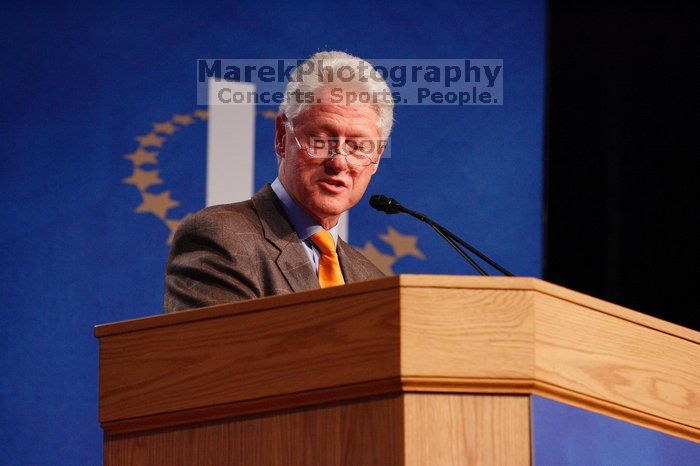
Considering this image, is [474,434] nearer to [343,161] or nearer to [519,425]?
[519,425]

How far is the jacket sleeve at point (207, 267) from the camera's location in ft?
6.79

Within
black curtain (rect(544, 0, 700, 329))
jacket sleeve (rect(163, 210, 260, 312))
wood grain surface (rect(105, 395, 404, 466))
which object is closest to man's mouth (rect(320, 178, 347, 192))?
jacket sleeve (rect(163, 210, 260, 312))

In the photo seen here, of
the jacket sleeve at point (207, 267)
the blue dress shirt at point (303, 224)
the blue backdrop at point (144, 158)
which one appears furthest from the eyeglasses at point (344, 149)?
the blue backdrop at point (144, 158)

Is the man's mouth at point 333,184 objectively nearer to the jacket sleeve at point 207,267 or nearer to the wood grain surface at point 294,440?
the jacket sleeve at point 207,267

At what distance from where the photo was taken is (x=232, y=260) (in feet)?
6.98

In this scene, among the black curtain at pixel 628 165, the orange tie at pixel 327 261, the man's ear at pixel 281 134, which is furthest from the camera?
the black curtain at pixel 628 165

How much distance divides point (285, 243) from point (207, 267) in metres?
0.22

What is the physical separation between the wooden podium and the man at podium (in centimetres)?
46

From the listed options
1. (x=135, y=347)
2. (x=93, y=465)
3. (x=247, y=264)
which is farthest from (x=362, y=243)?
(x=135, y=347)

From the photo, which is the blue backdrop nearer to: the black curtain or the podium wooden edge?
the black curtain

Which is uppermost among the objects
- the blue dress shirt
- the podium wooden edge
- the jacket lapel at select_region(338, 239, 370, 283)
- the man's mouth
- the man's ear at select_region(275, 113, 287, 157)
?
the man's ear at select_region(275, 113, 287, 157)

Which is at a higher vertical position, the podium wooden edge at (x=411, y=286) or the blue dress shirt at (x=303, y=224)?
the blue dress shirt at (x=303, y=224)

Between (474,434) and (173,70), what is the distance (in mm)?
2019

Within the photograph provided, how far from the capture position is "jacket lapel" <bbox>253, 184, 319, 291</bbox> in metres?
2.19
